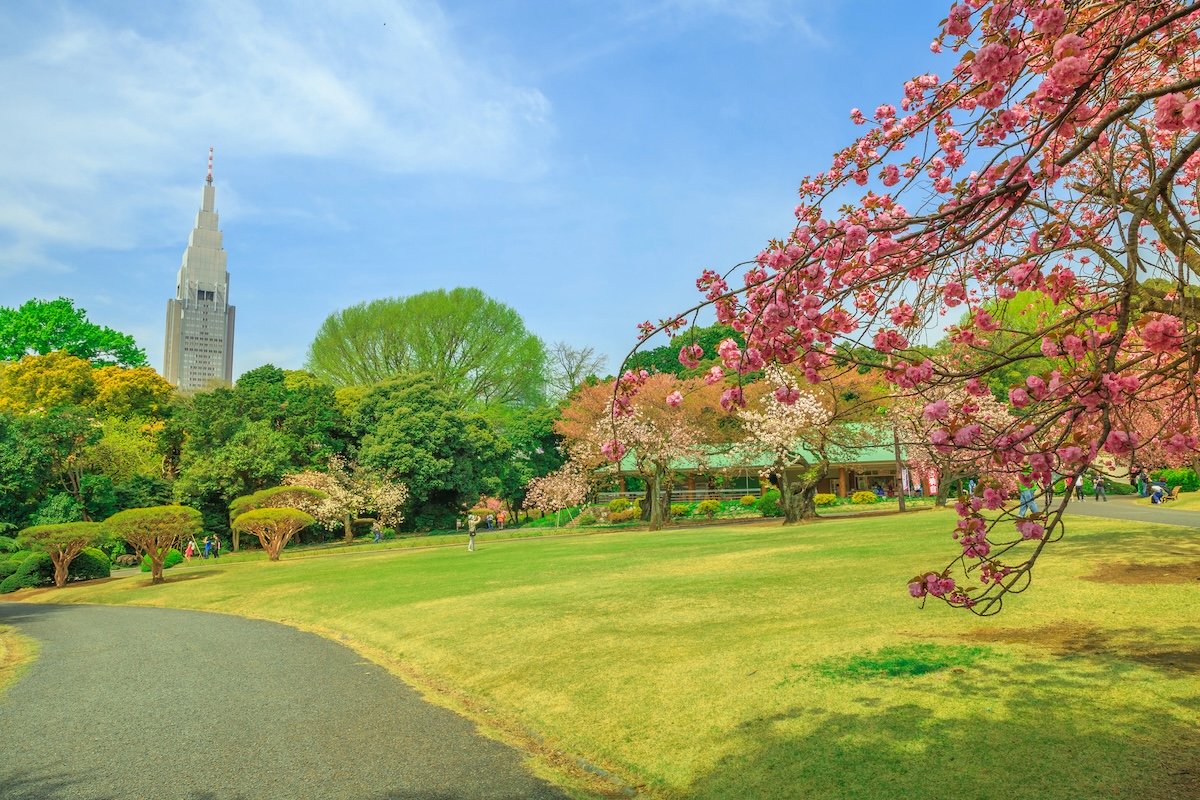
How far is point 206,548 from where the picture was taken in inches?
1494

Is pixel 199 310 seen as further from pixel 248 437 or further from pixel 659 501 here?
pixel 659 501

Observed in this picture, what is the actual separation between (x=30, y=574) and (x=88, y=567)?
190cm

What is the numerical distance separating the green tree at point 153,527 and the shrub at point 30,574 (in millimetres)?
3378

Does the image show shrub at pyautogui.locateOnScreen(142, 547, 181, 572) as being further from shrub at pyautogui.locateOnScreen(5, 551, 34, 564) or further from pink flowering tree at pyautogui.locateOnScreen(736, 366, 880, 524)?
pink flowering tree at pyautogui.locateOnScreen(736, 366, 880, 524)

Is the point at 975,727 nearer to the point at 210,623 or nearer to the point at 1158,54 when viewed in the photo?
the point at 1158,54

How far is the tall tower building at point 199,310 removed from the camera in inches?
7249

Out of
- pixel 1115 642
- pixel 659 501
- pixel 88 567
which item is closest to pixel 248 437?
pixel 88 567

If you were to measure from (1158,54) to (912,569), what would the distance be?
396 inches

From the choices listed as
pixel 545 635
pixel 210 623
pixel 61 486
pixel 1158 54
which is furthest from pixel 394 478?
pixel 1158 54

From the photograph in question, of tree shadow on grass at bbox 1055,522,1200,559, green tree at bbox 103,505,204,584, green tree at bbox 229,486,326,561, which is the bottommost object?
tree shadow on grass at bbox 1055,522,1200,559

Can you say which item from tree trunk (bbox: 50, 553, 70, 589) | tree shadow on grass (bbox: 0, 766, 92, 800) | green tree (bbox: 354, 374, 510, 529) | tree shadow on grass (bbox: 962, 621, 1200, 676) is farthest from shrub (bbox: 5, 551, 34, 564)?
tree shadow on grass (bbox: 962, 621, 1200, 676)

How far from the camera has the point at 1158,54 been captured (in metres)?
4.02

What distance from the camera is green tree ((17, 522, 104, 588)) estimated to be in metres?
25.5

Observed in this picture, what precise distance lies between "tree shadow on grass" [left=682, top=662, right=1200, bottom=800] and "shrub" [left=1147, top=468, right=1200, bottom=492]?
117 feet
